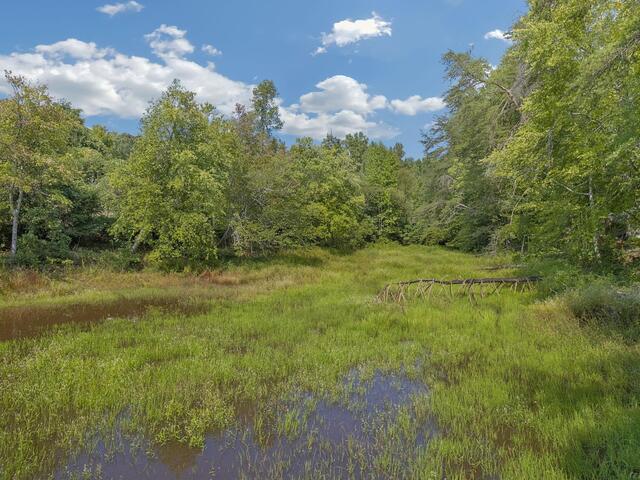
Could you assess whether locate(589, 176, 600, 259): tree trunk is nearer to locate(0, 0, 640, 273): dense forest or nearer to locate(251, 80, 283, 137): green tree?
locate(0, 0, 640, 273): dense forest

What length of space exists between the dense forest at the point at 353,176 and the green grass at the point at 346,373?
4400mm

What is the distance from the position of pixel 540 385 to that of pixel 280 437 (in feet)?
16.1

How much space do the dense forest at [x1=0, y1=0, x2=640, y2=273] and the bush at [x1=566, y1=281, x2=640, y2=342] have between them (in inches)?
96.8

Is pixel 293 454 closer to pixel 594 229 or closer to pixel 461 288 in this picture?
pixel 594 229

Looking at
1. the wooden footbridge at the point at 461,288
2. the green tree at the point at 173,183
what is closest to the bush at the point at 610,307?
the wooden footbridge at the point at 461,288

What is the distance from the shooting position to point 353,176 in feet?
129

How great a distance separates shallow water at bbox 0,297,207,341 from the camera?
11.0 m

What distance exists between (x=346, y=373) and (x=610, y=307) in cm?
751

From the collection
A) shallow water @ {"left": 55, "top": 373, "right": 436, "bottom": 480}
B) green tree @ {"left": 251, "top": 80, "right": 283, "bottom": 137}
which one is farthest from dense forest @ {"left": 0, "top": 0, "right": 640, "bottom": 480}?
green tree @ {"left": 251, "top": 80, "right": 283, "bottom": 137}

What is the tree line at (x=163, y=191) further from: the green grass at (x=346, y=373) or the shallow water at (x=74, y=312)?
the green grass at (x=346, y=373)

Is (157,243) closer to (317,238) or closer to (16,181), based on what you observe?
(16,181)

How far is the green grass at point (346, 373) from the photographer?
5105 millimetres

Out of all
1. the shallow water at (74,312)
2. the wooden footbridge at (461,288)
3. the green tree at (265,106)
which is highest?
the green tree at (265,106)

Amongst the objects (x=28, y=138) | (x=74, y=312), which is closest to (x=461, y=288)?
(x=74, y=312)
